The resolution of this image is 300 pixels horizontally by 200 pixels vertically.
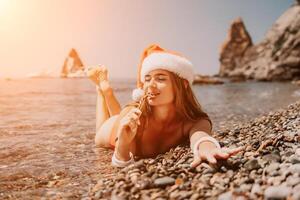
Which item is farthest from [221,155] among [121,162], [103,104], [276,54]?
[276,54]

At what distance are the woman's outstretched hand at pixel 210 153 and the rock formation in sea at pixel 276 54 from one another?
2721 inches

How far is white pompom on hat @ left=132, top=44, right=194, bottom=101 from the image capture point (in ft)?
19.7

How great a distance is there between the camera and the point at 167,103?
20.0 ft

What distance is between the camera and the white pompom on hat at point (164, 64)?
19.7 ft

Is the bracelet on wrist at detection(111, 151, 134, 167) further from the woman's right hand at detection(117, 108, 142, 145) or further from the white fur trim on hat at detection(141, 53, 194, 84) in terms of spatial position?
the white fur trim on hat at detection(141, 53, 194, 84)

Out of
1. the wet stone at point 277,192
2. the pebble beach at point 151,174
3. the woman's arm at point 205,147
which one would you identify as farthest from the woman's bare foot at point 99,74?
the wet stone at point 277,192

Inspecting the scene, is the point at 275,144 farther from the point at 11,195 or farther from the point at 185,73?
the point at 11,195

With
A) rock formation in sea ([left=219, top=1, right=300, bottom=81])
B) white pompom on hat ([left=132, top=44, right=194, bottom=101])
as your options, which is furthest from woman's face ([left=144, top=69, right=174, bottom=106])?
rock formation in sea ([left=219, top=1, right=300, bottom=81])

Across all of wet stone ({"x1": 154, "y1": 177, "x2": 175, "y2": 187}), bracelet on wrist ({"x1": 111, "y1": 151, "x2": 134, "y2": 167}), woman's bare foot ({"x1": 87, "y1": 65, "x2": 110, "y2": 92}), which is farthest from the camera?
woman's bare foot ({"x1": 87, "y1": 65, "x2": 110, "y2": 92})

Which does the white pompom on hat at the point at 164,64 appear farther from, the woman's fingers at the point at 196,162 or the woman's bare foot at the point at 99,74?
the woman's bare foot at the point at 99,74

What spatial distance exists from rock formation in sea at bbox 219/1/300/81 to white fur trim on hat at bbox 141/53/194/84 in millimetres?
68188

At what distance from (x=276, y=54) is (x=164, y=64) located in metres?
81.7

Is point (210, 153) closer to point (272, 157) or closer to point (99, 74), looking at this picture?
point (272, 157)

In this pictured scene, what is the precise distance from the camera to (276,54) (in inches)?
3231
